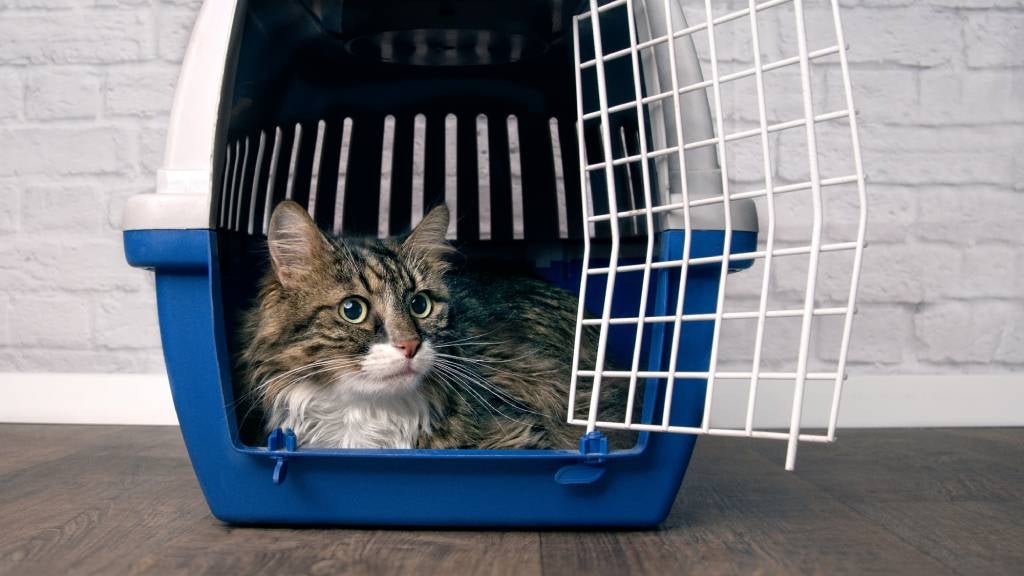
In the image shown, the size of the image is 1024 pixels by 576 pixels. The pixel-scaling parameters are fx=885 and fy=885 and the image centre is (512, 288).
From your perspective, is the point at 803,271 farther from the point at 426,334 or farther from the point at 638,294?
the point at 426,334

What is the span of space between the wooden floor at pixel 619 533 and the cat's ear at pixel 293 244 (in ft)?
1.15

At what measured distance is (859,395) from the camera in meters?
2.18

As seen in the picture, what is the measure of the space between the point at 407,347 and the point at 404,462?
0.15 metres

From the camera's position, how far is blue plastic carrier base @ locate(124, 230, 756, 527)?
1081 millimetres

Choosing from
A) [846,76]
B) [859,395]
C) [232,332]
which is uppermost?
[846,76]

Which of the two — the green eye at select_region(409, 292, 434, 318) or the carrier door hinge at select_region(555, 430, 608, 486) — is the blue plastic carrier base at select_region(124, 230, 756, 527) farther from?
the green eye at select_region(409, 292, 434, 318)

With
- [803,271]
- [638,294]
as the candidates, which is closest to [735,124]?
[803,271]

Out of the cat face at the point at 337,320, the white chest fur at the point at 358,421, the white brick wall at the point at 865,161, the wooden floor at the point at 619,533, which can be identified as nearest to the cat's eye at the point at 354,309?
the cat face at the point at 337,320

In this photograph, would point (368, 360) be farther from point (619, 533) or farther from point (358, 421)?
point (619, 533)

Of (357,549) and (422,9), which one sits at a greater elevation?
(422,9)

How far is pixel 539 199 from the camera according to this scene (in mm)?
1890

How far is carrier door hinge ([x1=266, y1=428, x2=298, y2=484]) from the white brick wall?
1.19 metres

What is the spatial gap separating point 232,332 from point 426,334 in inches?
11.3

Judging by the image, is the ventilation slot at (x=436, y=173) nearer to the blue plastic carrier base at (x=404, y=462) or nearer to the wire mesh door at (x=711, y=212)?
the wire mesh door at (x=711, y=212)
